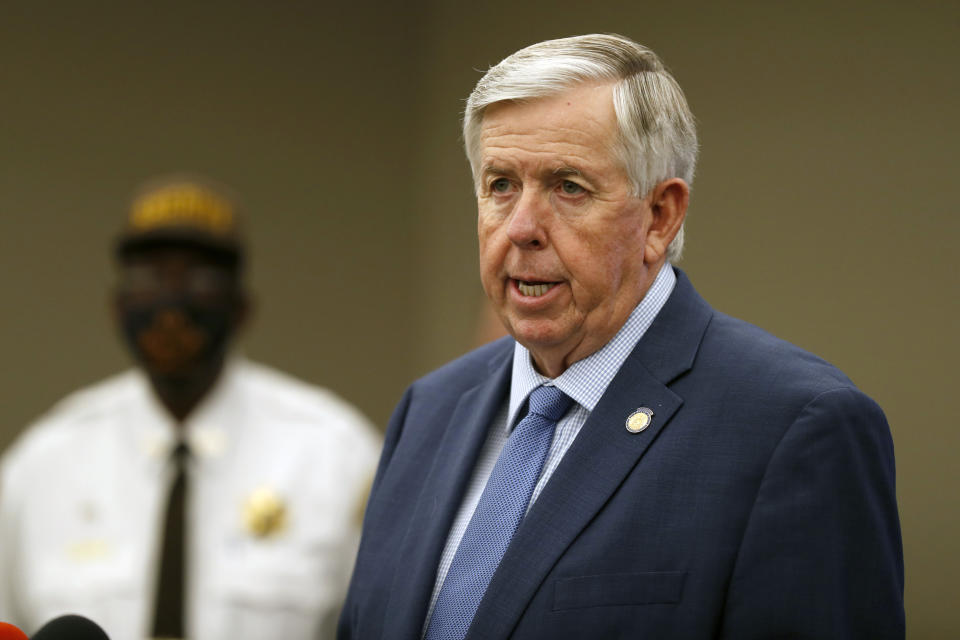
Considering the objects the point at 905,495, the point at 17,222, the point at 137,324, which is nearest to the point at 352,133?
the point at 17,222

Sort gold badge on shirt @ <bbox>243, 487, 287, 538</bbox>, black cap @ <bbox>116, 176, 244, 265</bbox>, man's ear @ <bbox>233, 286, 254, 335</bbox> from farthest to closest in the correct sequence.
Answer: man's ear @ <bbox>233, 286, 254, 335</bbox> < black cap @ <bbox>116, 176, 244, 265</bbox> < gold badge on shirt @ <bbox>243, 487, 287, 538</bbox>

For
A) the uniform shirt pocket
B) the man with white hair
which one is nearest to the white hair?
the man with white hair

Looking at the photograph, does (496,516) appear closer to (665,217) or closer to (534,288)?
(534,288)

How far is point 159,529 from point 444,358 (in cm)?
266

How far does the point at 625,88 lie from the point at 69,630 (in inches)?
39.6

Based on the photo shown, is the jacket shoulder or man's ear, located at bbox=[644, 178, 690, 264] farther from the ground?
man's ear, located at bbox=[644, 178, 690, 264]

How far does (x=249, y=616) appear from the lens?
3688mm

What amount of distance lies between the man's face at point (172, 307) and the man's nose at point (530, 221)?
2451mm

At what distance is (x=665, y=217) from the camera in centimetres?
173

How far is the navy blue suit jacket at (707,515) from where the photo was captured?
4.82ft

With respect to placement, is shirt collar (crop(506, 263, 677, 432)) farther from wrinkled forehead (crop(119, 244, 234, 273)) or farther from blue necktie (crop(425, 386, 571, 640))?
wrinkled forehead (crop(119, 244, 234, 273))

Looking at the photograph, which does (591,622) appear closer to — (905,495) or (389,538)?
(389,538)

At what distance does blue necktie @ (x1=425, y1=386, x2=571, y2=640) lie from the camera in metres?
1.68

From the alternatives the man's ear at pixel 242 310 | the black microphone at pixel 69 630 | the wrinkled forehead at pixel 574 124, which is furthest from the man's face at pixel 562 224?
the man's ear at pixel 242 310
